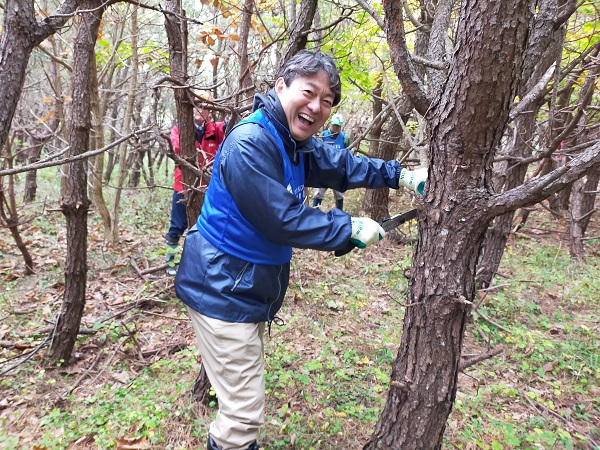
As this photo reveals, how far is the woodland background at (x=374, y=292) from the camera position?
1635 mm

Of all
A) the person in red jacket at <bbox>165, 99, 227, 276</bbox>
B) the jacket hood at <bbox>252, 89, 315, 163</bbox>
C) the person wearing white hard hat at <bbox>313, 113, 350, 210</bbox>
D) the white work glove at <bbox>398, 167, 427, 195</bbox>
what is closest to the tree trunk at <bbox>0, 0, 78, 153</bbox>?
the jacket hood at <bbox>252, 89, 315, 163</bbox>

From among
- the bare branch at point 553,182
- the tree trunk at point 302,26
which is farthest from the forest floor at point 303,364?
the tree trunk at point 302,26

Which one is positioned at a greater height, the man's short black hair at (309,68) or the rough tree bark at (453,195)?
the man's short black hair at (309,68)

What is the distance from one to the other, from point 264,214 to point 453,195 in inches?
31.7

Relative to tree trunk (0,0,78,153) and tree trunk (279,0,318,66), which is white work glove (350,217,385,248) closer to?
tree trunk (0,0,78,153)

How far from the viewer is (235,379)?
203 cm

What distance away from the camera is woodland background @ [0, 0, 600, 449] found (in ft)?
5.36

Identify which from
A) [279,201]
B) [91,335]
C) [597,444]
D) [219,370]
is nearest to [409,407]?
[219,370]

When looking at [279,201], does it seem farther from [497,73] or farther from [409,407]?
[409,407]

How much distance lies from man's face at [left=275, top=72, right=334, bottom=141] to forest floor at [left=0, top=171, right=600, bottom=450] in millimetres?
1154

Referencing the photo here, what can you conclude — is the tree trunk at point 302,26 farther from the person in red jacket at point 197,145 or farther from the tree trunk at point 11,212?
the tree trunk at point 11,212

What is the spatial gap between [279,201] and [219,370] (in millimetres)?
1005

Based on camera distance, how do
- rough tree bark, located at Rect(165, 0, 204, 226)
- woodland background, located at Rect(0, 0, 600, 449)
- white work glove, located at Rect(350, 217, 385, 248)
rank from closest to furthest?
1. woodland background, located at Rect(0, 0, 600, 449)
2. white work glove, located at Rect(350, 217, 385, 248)
3. rough tree bark, located at Rect(165, 0, 204, 226)

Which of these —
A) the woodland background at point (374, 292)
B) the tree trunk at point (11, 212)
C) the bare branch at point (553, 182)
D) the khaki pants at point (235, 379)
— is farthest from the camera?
the tree trunk at point (11, 212)
